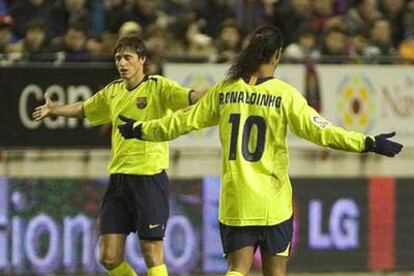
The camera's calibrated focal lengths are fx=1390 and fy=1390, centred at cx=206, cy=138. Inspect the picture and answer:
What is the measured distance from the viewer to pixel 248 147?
29.5 ft

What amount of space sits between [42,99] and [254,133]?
5.56 metres

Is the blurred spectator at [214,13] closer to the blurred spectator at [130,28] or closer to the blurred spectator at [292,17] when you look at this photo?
the blurred spectator at [292,17]

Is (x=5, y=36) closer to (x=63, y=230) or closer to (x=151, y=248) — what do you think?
(x=63, y=230)

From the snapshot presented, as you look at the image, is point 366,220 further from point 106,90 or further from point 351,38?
point 106,90

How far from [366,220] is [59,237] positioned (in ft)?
11.3

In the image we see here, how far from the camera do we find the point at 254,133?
29.5 ft

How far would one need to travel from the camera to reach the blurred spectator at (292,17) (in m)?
16.4

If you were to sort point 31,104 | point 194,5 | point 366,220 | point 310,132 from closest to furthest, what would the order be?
point 310,132
point 31,104
point 366,220
point 194,5

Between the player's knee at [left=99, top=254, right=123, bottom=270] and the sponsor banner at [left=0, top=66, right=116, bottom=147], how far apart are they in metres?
3.57

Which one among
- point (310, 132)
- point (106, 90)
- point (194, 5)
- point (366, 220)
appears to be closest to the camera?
point (310, 132)

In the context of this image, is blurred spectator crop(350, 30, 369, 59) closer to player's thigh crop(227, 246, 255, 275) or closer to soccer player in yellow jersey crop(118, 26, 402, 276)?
soccer player in yellow jersey crop(118, 26, 402, 276)

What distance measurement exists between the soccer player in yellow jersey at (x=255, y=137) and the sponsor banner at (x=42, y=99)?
5165 millimetres

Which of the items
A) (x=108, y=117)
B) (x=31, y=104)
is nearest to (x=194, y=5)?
(x=31, y=104)

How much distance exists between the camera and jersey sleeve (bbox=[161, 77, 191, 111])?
35.1 feet
